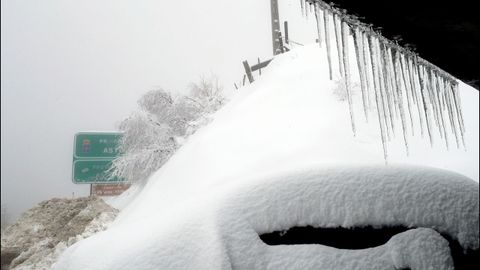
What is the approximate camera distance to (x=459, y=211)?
2273 millimetres

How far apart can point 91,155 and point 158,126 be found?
16.2 feet

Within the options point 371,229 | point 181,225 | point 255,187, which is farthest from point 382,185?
point 181,225

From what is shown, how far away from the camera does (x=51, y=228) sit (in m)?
7.56

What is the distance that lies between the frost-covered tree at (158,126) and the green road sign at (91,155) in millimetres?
2148

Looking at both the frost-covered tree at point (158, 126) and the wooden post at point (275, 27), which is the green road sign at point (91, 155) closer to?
the frost-covered tree at point (158, 126)

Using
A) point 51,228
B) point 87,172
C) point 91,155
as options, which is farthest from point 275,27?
point 51,228

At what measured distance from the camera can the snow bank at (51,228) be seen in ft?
21.5

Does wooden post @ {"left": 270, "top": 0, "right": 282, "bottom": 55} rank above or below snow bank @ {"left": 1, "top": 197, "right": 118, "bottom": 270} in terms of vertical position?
above

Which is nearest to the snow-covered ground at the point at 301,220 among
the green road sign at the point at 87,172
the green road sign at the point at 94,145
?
the green road sign at the point at 87,172

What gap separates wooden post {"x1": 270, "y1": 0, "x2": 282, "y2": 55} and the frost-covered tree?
3901 mm

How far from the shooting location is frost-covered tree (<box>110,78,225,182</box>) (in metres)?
13.7

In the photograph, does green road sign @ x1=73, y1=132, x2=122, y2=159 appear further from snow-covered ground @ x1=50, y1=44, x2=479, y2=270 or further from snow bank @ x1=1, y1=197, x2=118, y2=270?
snow-covered ground @ x1=50, y1=44, x2=479, y2=270

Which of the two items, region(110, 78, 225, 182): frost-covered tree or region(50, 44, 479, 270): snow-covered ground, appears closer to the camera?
region(50, 44, 479, 270): snow-covered ground

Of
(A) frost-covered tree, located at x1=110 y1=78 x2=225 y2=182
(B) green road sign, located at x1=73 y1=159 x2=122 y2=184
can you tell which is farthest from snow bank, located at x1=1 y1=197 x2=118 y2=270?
(A) frost-covered tree, located at x1=110 y1=78 x2=225 y2=182
